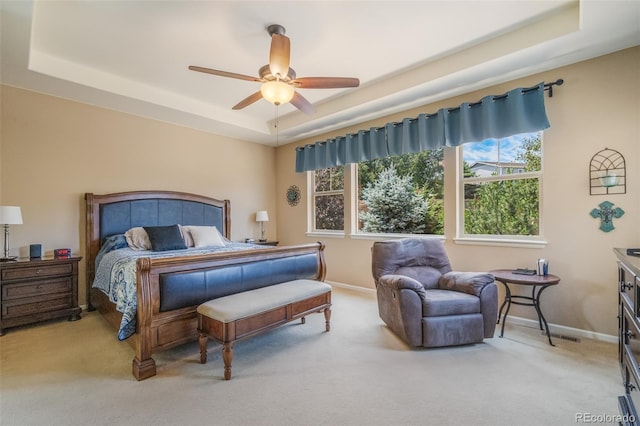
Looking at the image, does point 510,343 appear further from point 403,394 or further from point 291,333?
point 291,333

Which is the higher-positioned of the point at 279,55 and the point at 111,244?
the point at 279,55

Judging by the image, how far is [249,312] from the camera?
2256mm

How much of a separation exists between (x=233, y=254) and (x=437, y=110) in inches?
121

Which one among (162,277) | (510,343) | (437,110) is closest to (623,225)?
(510,343)

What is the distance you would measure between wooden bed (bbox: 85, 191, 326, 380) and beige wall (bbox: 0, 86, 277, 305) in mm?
163

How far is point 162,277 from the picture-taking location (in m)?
2.24

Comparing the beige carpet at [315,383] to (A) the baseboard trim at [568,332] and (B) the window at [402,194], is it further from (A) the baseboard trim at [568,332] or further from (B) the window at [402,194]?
(B) the window at [402,194]

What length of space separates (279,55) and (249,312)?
2007 millimetres

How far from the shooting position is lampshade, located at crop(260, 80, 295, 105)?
7.90 ft

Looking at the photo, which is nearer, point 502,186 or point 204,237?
point 502,186

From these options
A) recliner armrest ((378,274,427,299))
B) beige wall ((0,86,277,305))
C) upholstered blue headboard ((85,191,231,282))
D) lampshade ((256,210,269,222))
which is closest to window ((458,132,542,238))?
recliner armrest ((378,274,427,299))

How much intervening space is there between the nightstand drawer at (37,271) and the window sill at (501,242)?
15.1 ft

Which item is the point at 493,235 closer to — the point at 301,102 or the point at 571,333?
the point at 571,333

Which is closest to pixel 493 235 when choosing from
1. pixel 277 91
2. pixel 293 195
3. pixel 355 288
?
pixel 355 288
